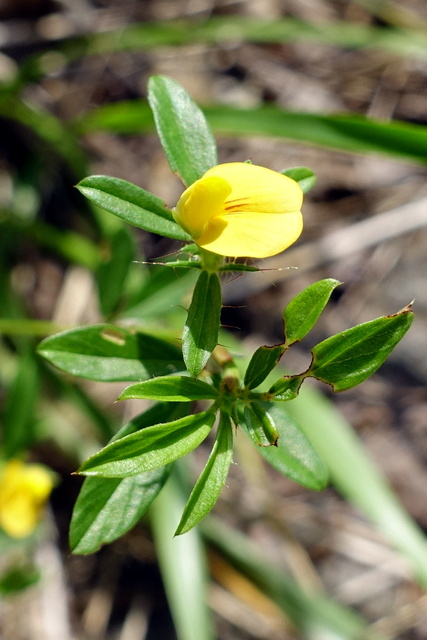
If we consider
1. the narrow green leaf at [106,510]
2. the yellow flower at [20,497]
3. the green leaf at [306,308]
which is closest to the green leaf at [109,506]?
the narrow green leaf at [106,510]

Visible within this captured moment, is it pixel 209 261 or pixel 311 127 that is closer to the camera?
pixel 209 261

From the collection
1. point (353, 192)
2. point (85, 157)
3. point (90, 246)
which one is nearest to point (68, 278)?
point (90, 246)

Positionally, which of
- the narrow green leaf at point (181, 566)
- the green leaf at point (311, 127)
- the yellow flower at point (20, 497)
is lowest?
the narrow green leaf at point (181, 566)

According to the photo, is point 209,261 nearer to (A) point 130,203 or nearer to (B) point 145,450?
(A) point 130,203

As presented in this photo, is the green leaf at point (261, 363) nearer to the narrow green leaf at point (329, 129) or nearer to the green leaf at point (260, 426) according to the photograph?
the green leaf at point (260, 426)

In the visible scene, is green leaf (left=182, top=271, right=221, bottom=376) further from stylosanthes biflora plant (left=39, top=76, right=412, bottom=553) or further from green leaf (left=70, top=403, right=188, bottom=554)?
green leaf (left=70, top=403, right=188, bottom=554)

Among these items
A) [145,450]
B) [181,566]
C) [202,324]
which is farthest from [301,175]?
[181,566]

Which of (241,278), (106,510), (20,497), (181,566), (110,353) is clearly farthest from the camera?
(241,278)

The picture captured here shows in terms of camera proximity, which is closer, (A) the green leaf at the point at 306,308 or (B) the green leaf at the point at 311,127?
(A) the green leaf at the point at 306,308

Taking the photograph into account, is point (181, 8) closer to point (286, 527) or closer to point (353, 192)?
point (353, 192)
